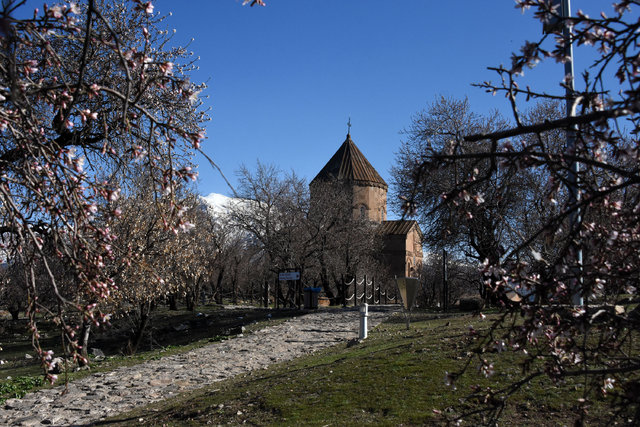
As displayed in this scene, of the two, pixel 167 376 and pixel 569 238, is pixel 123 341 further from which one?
pixel 569 238

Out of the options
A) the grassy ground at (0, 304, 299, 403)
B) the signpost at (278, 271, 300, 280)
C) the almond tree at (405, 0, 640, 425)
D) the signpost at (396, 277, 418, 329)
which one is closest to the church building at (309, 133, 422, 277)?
the signpost at (278, 271, 300, 280)

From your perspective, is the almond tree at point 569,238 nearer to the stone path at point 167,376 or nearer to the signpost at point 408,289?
the stone path at point 167,376

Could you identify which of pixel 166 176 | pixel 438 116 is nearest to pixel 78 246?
pixel 166 176

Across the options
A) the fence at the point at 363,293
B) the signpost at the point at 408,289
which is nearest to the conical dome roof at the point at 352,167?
the fence at the point at 363,293

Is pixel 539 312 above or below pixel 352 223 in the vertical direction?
below

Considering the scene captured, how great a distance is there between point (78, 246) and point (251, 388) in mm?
6688

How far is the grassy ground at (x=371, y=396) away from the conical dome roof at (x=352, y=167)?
36.5m

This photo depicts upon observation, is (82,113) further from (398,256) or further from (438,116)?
(398,256)

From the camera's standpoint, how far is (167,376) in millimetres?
12852

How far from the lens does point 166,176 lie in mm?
4027

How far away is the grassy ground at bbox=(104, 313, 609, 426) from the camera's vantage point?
270 inches

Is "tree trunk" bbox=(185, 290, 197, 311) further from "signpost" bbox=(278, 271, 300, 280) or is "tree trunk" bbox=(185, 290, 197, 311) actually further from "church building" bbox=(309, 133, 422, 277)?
"church building" bbox=(309, 133, 422, 277)

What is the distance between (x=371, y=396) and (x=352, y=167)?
4139cm

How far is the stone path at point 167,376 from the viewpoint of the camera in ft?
33.1
